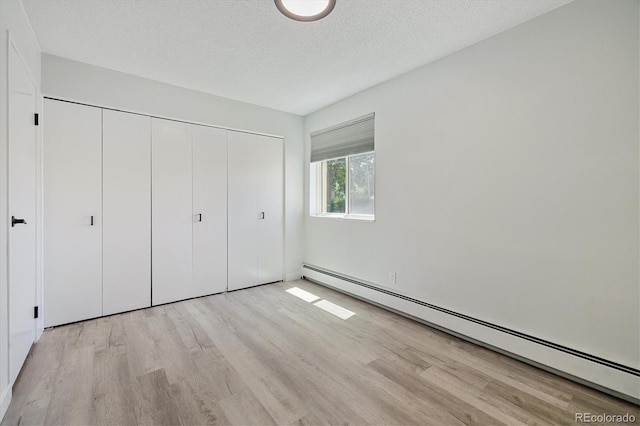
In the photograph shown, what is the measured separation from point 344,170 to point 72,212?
306 centimetres

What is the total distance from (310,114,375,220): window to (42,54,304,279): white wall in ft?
1.01

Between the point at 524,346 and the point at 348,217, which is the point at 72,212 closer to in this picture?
the point at 348,217

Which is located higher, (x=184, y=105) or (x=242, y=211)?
(x=184, y=105)

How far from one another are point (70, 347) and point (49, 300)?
0.64 metres

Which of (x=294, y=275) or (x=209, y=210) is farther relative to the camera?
(x=294, y=275)

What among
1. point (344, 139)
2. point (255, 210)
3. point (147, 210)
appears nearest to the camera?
point (147, 210)

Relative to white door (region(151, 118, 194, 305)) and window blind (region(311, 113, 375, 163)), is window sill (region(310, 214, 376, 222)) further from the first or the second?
white door (region(151, 118, 194, 305))

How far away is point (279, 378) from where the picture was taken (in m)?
2.00

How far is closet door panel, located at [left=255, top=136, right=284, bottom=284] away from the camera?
4.15m

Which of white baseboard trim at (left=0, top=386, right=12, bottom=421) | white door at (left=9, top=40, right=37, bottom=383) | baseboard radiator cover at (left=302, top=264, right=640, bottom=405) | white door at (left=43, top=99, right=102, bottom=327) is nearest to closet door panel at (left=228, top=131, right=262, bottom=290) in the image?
white door at (left=43, top=99, right=102, bottom=327)

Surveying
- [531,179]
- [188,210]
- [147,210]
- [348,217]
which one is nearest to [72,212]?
[147,210]

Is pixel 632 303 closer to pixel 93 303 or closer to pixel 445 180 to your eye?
pixel 445 180

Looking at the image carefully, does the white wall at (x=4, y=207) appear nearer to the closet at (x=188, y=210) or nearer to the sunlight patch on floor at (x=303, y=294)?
the closet at (x=188, y=210)

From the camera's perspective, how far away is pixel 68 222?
110 inches
